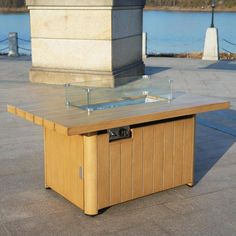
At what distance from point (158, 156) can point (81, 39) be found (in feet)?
21.8

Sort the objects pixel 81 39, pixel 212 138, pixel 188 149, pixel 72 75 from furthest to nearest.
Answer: pixel 72 75, pixel 81 39, pixel 212 138, pixel 188 149

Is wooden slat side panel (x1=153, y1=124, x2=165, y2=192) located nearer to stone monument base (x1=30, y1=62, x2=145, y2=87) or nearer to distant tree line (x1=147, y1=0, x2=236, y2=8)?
stone monument base (x1=30, y1=62, x2=145, y2=87)

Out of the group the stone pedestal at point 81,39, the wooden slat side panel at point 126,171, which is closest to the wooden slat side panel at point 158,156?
the wooden slat side panel at point 126,171

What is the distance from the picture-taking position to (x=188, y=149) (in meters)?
5.20

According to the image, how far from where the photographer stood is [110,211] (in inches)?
186

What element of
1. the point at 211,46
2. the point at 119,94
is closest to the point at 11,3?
the point at 211,46

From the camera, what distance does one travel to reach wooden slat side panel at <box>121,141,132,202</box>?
4.65 metres

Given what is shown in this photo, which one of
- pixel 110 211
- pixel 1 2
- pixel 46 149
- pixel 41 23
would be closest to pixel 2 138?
pixel 46 149

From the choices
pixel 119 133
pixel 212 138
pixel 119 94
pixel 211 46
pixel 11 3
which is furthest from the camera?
pixel 11 3

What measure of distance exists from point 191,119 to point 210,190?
31.5 inches

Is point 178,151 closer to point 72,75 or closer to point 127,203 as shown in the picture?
point 127,203

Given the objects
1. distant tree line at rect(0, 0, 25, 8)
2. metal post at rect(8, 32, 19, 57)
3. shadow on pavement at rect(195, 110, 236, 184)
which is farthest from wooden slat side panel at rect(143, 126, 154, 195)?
distant tree line at rect(0, 0, 25, 8)

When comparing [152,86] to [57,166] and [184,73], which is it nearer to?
[57,166]

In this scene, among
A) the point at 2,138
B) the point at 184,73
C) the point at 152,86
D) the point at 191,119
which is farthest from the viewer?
the point at 184,73
